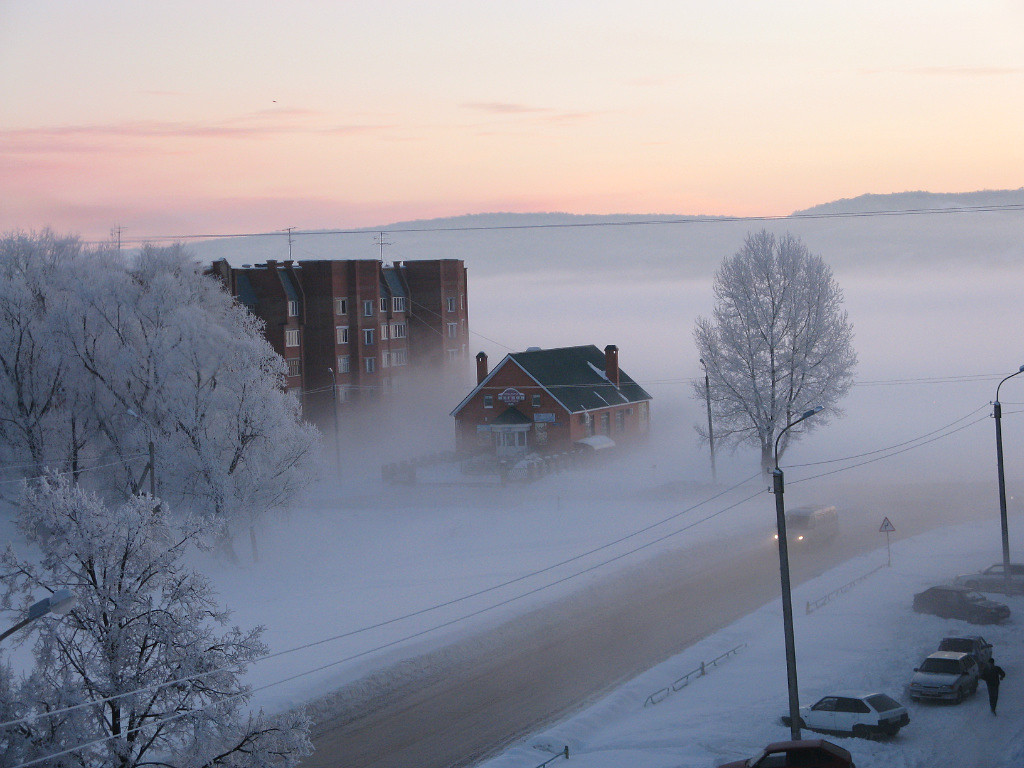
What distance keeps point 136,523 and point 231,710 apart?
3.30 meters

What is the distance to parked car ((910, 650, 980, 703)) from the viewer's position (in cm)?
2117

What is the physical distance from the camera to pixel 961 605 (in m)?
27.6

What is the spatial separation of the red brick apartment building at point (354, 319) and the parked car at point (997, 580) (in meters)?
48.8

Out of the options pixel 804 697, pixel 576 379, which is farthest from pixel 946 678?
pixel 576 379

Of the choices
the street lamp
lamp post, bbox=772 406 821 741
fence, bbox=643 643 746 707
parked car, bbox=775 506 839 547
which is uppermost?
the street lamp

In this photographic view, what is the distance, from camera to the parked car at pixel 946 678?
2117cm

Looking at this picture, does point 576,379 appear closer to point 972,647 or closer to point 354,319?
point 354,319

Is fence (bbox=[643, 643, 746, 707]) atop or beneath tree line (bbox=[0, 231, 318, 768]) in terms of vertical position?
beneath

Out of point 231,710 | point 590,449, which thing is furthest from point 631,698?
point 590,449

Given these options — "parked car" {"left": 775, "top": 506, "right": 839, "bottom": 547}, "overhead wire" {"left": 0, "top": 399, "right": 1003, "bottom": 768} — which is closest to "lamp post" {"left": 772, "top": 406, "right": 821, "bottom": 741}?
Answer: "overhead wire" {"left": 0, "top": 399, "right": 1003, "bottom": 768}

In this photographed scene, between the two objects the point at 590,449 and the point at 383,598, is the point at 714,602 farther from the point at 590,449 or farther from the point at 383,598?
the point at 590,449

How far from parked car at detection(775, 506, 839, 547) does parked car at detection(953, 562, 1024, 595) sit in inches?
292

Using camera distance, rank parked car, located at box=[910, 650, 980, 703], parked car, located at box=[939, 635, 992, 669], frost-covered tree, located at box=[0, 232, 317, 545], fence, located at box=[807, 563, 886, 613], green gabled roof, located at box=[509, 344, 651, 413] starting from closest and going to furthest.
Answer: parked car, located at box=[910, 650, 980, 703]
parked car, located at box=[939, 635, 992, 669]
fence, located at box=[807, 563, 886, 613]
frost-covered tree, located at box=[0, 232, 317, 545]
green gabled roof, located at box=[509, 344, 651, 413]

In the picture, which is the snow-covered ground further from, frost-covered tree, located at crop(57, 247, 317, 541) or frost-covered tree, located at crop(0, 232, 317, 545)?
frost-covered tree, located at crop(0, 232, 317, 545)
